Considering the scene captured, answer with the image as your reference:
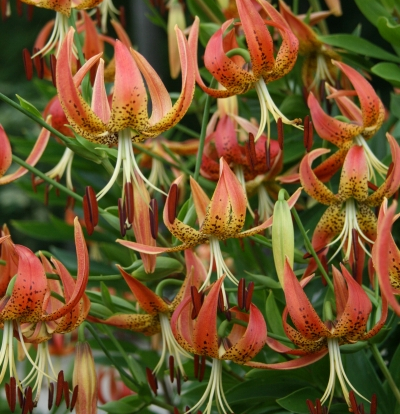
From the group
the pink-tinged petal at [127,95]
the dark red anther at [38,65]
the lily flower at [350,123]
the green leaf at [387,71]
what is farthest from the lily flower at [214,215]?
the dark red anther at [38,65]

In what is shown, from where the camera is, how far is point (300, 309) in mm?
909

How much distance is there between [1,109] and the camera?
6531mm

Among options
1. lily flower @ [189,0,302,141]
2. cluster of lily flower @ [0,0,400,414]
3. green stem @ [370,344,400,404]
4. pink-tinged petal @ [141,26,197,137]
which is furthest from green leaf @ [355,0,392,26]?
green stem @ [370,344,400,404]

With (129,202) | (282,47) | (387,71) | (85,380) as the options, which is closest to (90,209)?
(129,202)

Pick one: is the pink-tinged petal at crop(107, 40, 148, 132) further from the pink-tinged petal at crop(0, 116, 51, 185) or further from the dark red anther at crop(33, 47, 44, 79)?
the dark red anther at crop(33, 47, 44, 79)

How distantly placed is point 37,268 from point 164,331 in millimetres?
288

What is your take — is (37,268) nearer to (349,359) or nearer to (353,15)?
(349,359)

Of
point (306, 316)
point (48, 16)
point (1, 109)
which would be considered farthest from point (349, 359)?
point (1, 109)

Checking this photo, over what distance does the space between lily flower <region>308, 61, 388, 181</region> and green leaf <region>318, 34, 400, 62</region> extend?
12 cm

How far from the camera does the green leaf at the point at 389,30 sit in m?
1.18

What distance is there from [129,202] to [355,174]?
1.12 feet

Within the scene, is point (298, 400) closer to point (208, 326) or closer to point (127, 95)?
point (208, 326)

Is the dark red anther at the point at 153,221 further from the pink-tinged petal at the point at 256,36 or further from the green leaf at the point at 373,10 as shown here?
the green leaf at the point at 373,10

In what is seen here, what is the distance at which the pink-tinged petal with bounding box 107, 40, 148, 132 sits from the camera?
896 millimetres
